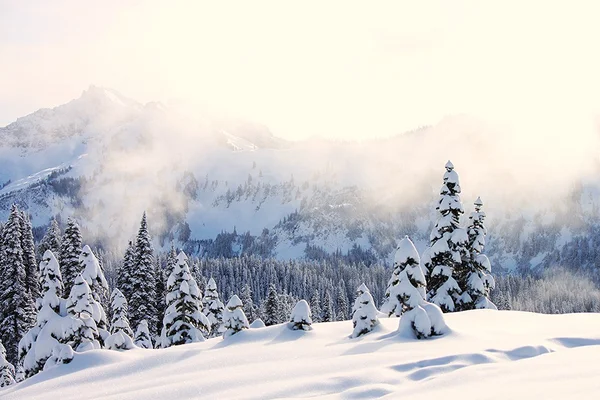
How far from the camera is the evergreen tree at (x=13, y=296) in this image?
38.5 meters

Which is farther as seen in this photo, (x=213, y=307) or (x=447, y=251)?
(x=213, y=307)

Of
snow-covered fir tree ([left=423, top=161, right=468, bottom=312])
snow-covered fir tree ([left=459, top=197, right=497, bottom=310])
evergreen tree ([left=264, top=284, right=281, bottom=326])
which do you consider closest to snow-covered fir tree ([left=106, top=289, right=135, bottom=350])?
snow-covered fir tree ([left=423, top=161, right=468, bottom=312])

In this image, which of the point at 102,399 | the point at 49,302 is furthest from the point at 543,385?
the point at 49,302

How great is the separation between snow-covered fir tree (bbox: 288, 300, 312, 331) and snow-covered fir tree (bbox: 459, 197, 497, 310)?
1454 centimetres

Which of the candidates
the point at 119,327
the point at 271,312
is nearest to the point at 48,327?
the point at 119,327

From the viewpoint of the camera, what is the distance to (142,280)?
130ft

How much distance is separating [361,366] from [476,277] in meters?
20.6

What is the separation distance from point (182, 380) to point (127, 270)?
32.3 meters

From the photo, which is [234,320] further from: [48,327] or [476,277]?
[476,277]

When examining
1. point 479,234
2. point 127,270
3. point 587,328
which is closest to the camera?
point 587,328

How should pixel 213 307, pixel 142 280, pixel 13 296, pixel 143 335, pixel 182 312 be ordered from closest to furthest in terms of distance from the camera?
pixel 182 312, pixel 143 335, pixel 13 296, pixel 142 280, pixel 213 307

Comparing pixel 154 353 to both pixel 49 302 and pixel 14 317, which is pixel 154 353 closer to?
pixel 49 302

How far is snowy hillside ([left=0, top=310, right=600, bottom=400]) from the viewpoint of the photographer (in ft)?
28.2

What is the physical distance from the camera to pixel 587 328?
14.5 metres
